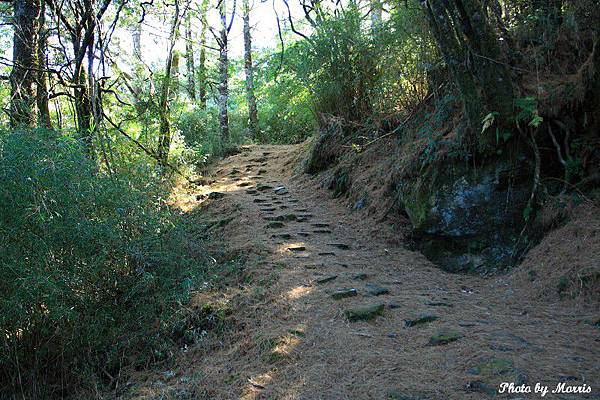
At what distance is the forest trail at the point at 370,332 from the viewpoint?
313 centimetres

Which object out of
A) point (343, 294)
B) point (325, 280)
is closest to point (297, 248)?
point (325, 280)

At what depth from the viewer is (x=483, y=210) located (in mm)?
5812

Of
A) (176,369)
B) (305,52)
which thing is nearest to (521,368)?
(176,369)

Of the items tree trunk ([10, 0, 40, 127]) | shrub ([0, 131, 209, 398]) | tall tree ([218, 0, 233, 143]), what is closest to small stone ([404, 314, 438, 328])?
shrub ([0, 131, 209, 398])

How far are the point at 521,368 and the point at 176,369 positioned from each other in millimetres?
3021

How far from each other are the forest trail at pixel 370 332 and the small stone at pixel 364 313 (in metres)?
0.01

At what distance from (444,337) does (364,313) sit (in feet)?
2.83

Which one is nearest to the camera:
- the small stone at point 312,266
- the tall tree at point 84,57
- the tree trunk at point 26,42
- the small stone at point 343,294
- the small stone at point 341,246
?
the small stone at point 343,294

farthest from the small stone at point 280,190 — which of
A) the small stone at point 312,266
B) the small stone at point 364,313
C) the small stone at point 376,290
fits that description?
the small stone at point 364,313

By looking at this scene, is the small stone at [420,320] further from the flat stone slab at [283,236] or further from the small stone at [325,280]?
the flat stone slab at [283,236]

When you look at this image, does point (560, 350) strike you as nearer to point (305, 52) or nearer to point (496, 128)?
point (496, 128)

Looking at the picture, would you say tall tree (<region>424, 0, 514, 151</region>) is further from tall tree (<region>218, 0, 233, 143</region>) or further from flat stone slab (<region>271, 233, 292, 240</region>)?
tall tree (<region>218, 0, 233, 143</region>)

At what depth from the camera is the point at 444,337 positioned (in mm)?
3668

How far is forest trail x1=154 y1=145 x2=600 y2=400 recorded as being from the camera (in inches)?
123
